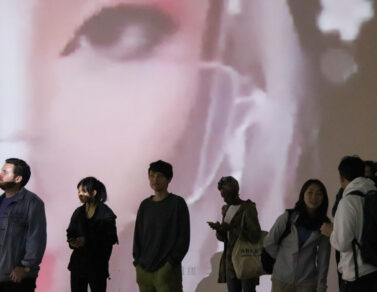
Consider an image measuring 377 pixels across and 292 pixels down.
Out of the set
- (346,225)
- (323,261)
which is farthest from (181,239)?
(346,225)

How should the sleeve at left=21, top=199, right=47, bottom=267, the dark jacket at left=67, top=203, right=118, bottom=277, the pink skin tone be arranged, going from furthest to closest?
1. the pink skin tone
2. the dark jacket at left=67, top=203, right=118, bottom=277
3. the sleeve at left=21, top=199, right=47, bottom=267

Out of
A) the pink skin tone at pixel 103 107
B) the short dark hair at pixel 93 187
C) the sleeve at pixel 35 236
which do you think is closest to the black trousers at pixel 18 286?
the sleeve at pixel 35 236

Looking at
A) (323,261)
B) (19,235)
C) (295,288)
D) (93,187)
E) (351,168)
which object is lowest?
(295,288)

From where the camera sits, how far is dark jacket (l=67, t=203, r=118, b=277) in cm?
417

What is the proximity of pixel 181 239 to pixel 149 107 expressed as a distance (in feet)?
6.59

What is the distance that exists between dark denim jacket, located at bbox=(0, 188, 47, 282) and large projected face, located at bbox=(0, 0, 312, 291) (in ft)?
6.98

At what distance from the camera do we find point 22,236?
134 inches

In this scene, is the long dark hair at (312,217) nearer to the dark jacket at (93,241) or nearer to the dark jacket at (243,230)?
the dark jacket at (243,230)

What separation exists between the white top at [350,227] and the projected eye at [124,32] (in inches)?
118

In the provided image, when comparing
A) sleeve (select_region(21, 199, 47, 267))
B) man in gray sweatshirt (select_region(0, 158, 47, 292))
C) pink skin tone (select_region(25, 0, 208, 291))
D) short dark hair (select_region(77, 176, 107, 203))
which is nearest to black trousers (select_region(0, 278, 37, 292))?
man in gray sweatshirt (select_region(0, 158, 47, 292))

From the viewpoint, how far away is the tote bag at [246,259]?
14.0 ft

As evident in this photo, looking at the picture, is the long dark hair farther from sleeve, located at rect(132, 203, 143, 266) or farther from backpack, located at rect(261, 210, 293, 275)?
sleeve, located at rect(132, 203, 143, 266)

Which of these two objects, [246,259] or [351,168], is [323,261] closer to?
[351,168]

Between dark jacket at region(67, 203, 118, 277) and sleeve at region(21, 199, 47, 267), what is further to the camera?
dark jacket at region(67, 203, 118, 277)
